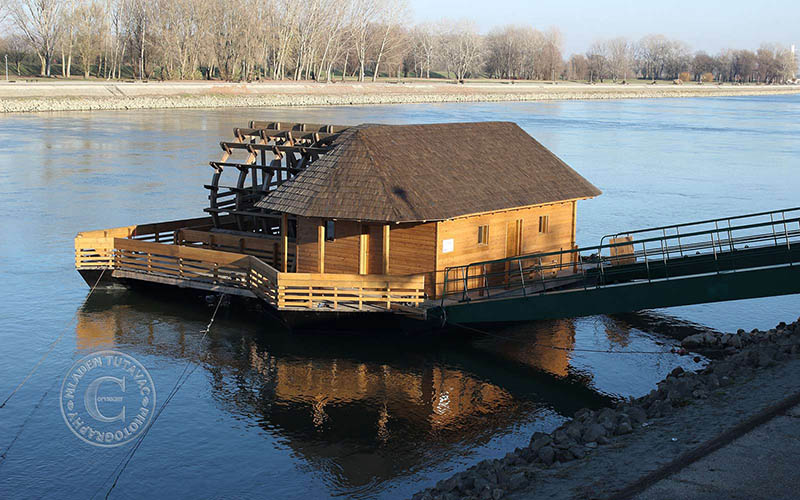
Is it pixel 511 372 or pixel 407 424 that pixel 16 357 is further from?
pixel 511 372

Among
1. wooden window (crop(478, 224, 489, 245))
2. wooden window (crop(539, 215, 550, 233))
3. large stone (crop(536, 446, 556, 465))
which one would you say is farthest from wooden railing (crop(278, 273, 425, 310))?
large stone (crop(536, 446, 556, 465))

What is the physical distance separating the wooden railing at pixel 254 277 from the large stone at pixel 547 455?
28.5 ft

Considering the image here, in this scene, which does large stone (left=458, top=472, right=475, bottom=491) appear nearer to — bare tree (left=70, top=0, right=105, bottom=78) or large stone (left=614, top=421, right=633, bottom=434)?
large stone (left=614, top=421, right=633, bottom=434)

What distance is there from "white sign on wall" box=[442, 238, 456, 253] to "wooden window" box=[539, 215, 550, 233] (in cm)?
394

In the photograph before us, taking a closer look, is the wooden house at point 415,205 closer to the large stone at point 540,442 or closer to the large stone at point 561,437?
the large stone at point 561,437

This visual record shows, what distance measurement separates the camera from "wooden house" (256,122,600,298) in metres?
24.9

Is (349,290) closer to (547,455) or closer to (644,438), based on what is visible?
(547,455)

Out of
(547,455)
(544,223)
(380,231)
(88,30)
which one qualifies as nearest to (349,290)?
(380,231)

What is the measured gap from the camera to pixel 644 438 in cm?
1644

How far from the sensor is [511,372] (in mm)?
23625

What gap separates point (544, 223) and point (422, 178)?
4.47 m

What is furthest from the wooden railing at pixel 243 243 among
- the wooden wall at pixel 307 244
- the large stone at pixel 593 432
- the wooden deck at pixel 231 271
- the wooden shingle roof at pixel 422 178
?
the large stone at pixel 593 432

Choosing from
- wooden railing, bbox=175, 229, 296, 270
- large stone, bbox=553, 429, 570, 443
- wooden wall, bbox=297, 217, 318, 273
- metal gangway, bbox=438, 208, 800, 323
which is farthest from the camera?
wooden railing, bbox=175, 229, 296, 270

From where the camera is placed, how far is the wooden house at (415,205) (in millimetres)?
24875
